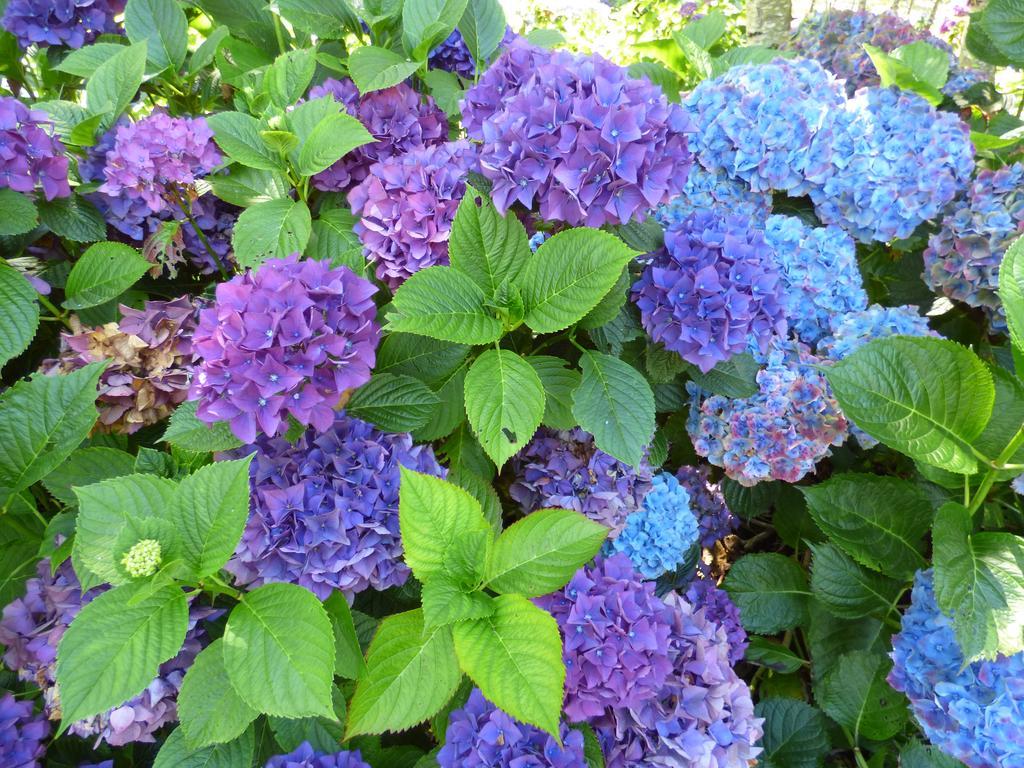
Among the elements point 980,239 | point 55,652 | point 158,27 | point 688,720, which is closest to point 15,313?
point 55,652

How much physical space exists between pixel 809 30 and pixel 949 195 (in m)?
0.97

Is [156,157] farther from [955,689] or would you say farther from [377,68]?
[955,689]

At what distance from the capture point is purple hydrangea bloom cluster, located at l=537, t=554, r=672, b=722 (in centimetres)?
121

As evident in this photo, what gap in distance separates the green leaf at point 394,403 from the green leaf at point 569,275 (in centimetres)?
25

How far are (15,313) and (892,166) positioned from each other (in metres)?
2.01

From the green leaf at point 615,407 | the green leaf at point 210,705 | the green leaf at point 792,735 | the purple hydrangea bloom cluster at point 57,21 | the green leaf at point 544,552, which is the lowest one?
the green leaf at point 792,735

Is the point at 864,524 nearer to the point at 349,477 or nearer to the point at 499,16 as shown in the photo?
the point at 349,477

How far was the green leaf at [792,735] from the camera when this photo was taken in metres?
1.61

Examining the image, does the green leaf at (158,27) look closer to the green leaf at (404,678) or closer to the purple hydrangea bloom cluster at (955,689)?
the green leaf at (404,678)

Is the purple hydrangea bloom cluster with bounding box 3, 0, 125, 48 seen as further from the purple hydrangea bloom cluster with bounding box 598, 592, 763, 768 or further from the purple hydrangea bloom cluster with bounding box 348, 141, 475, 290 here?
the purple hydrangea bloom cluster with bounding box 598, 592, 763, 768

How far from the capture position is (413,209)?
1.38 metres

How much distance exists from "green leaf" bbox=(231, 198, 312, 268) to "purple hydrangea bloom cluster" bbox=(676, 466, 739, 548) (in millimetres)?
1208

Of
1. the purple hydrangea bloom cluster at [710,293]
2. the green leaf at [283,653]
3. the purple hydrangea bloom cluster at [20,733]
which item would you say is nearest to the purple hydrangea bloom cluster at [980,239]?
the purple hydrangea bloom cluster at [710,293]

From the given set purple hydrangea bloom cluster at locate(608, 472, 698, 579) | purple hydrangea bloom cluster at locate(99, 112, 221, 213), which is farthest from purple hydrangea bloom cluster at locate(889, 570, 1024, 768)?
purple hydrangea bloom cluster at locate(99, 112, 221, 213)
